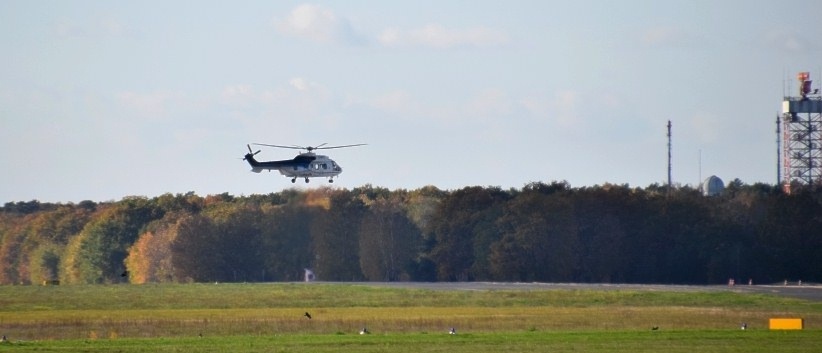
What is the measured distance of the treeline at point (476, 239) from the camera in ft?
427

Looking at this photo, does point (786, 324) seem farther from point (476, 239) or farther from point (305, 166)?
point (476, 239)

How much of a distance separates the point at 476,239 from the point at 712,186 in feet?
154

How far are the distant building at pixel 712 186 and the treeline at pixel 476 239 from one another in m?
15.0

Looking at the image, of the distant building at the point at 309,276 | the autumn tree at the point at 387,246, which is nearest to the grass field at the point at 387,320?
the distant building at the point at 309,276

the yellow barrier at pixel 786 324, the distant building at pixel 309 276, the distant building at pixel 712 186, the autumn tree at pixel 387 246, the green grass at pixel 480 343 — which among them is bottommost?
the green grass at pixel 480 343

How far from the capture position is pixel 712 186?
6791 inches

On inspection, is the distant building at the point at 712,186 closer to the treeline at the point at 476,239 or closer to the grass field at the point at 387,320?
the treeline at the point at 476,239

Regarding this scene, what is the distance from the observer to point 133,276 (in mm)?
146500

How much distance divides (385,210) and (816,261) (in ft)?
135

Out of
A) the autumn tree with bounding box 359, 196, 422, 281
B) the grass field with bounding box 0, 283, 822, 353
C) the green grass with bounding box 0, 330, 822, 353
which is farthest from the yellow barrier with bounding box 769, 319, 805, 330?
the autumn tree with bounding box 359, 196, 422, 281

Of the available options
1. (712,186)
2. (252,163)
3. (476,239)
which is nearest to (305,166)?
(252,163)

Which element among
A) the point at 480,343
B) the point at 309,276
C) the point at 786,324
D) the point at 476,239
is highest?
the point at 476,239

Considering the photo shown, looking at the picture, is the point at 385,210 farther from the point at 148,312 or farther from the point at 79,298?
the point at 148,312

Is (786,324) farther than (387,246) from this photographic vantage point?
No
